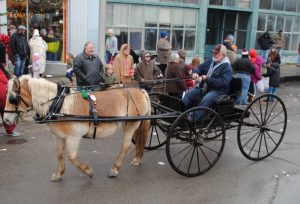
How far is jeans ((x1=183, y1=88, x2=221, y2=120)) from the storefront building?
5.53 m

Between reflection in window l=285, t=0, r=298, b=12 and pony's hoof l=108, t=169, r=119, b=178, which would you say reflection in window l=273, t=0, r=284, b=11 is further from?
pony's hoof l=108, t=169, r=119, b=178

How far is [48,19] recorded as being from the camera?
1397 centimetres

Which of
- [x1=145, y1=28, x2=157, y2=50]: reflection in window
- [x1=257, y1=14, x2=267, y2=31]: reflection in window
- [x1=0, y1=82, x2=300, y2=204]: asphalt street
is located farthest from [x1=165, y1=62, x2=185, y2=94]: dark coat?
[x1=257, y1=14, x2=267, y2=31]: reflection in window

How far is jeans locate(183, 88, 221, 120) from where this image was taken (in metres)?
5.94

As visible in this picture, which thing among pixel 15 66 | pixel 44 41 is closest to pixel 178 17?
pixel 44 41

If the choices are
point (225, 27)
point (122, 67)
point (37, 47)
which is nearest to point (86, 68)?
point (122, 67)

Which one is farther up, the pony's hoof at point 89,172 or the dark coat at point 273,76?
the dark coat at point 273,76

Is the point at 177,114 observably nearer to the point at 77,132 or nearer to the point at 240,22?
the point at 77,132

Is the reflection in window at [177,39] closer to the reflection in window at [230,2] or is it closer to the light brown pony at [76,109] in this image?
the reflection in window at [230,2]

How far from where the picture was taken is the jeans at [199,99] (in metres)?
5.94

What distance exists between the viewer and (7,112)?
505cm

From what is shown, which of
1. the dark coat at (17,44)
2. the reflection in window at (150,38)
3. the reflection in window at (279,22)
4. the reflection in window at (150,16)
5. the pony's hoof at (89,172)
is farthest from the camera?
the reflection in window at (279,22)

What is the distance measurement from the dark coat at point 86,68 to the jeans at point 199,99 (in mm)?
2301

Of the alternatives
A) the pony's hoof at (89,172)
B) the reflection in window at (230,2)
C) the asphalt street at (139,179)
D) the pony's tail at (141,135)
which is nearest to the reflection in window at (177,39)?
the reflection in window at (230,2)
